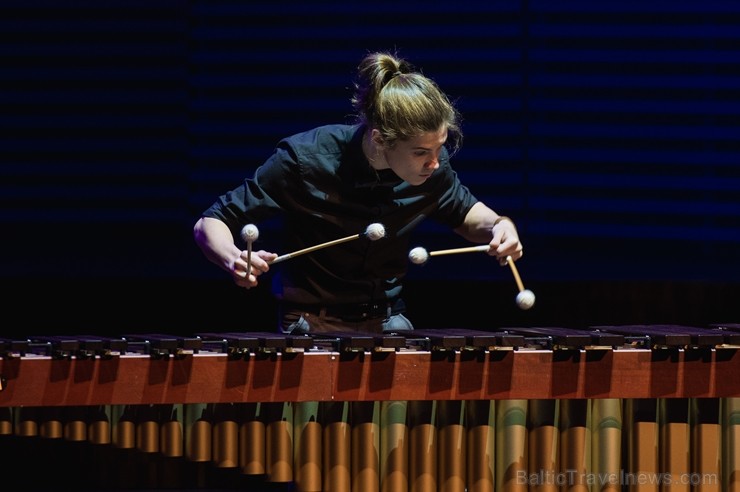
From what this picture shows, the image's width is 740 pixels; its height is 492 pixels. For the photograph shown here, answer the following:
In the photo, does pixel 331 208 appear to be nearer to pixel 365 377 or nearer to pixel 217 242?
pixel 217 242

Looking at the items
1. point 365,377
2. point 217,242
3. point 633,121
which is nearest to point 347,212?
point 217,242

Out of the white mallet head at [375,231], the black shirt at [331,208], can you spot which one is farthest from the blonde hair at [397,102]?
the white mallet head at [375,231]

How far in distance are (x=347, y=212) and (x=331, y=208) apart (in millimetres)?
56

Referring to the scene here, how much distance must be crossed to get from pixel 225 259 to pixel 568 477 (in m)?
1.24

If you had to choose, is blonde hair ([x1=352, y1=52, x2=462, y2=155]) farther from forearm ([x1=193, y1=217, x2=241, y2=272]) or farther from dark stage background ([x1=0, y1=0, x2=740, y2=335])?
dark stage background ([x1=0, y1=0, x2=740, y2=335])

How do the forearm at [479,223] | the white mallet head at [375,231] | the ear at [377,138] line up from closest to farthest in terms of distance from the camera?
1. the white mallet head at [375,231]
2. the ear at [377,138]
3. the forearm at [479,223]

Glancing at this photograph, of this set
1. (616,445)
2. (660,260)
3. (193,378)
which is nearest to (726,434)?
(616,445)

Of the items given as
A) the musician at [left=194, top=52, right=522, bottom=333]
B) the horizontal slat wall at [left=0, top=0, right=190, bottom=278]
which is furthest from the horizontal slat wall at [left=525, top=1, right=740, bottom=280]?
the musician at [left=194, top=52, right=522, bottom=333]

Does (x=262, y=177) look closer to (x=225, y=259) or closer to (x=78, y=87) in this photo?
(x=225, y=259)

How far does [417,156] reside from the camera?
11.9ft

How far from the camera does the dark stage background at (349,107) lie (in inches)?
247

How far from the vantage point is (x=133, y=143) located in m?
6.37

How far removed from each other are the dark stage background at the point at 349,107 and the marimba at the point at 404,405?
2634 mm

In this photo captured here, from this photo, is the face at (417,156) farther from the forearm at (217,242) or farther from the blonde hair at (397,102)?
the forearm at (217,242)
